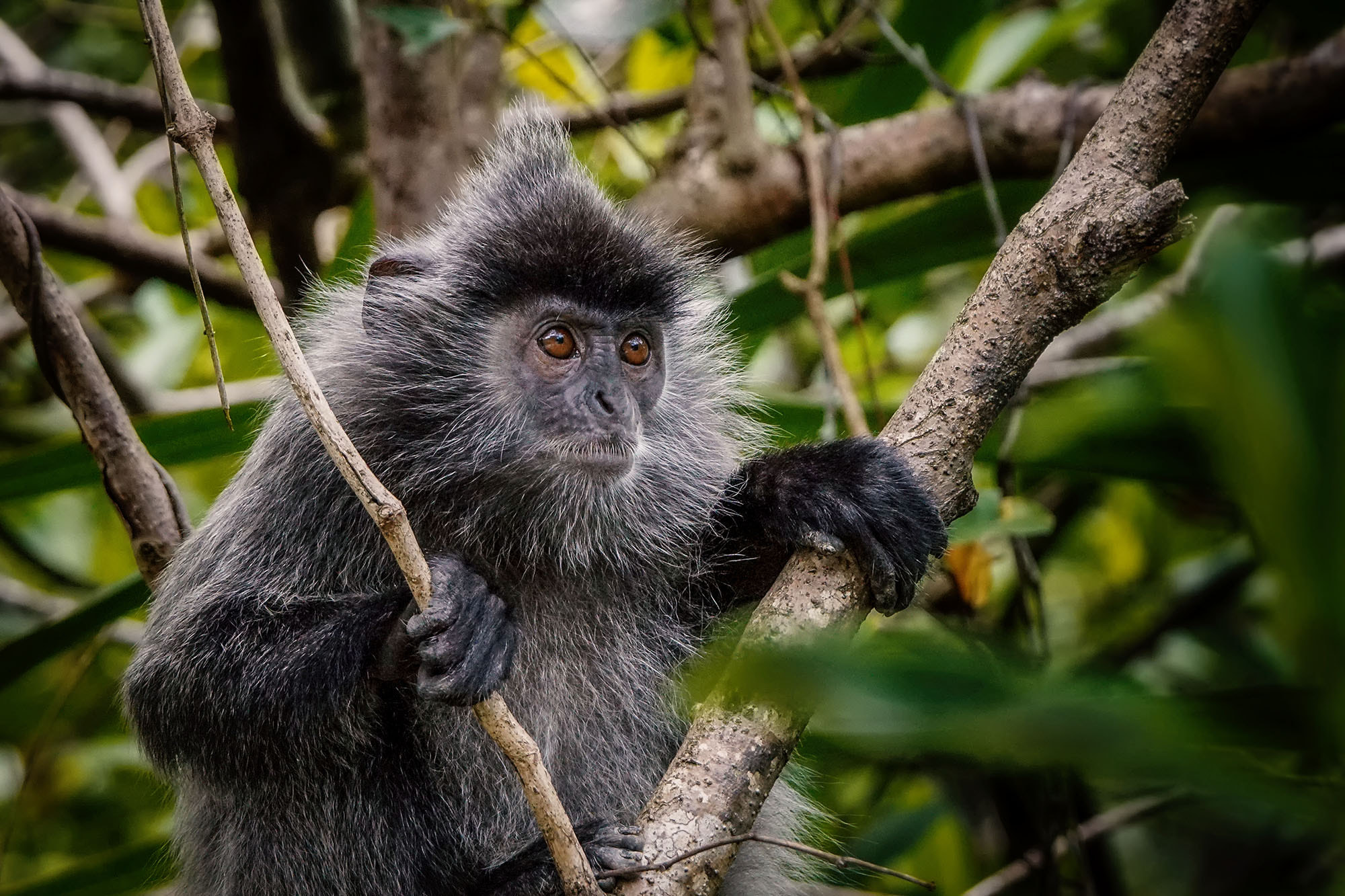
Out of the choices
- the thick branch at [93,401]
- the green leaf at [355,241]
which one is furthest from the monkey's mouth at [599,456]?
the green leaf at [355,241]

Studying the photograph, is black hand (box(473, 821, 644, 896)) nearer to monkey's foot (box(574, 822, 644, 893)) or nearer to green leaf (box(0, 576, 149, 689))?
monkey's foot (box(574, 822, 644, 893))

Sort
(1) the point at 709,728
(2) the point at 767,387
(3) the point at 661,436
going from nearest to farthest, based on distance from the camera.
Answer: (1) the point at 709,728 < (3) the point at 661,436 < (2) the point at 767,387

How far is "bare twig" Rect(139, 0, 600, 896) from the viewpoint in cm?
172

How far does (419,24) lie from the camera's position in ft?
11.6

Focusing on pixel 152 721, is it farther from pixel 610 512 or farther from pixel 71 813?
pixel 71 813

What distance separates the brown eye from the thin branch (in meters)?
2.95

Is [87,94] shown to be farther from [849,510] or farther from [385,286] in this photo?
[849,510]

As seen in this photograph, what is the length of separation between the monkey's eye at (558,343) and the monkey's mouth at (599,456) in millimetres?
274

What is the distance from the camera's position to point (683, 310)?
3.50 metres

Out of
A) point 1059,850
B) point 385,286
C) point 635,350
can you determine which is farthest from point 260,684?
point 1059,850

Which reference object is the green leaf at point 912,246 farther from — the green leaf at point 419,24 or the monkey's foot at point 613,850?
the monkey's foot at point 613,850

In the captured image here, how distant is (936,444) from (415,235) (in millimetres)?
2196

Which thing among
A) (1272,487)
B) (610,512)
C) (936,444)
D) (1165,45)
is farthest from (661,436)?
(1272,487)

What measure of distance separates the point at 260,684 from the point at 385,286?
3.84 feet
